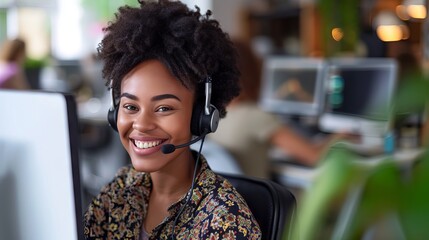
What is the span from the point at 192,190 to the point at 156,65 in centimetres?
21

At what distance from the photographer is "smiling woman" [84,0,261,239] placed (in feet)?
2.87

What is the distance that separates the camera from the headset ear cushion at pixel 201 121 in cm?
91

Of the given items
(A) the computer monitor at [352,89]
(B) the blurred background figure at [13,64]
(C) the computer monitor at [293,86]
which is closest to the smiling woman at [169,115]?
(A) the computer monitor at [352,89]

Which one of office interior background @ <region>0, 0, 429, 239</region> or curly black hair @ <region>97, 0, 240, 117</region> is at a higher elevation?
curly black hair @ <region>97, 0, 240, 117</region>

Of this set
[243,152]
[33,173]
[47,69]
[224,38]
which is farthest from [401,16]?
[33,173]

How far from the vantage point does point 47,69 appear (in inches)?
211

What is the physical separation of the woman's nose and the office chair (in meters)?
0.28

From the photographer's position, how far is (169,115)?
0.88m

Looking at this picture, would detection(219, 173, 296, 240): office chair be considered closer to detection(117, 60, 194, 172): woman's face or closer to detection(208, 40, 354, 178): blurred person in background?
detection(117, 60, 194, 172): woman's face

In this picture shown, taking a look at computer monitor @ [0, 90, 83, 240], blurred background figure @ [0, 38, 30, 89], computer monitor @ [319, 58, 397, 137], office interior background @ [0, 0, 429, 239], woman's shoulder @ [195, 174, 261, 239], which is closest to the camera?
office interior background @ [0, 0, 429, 239]

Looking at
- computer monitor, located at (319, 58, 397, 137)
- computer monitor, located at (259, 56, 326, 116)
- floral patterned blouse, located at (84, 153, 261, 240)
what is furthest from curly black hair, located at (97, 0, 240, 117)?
computer monitor, located at (259, 56, 326, 116)

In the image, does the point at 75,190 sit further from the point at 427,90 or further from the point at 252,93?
the point at 252,93

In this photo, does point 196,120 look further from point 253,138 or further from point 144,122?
point 253,138

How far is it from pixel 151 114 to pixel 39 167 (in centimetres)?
23
